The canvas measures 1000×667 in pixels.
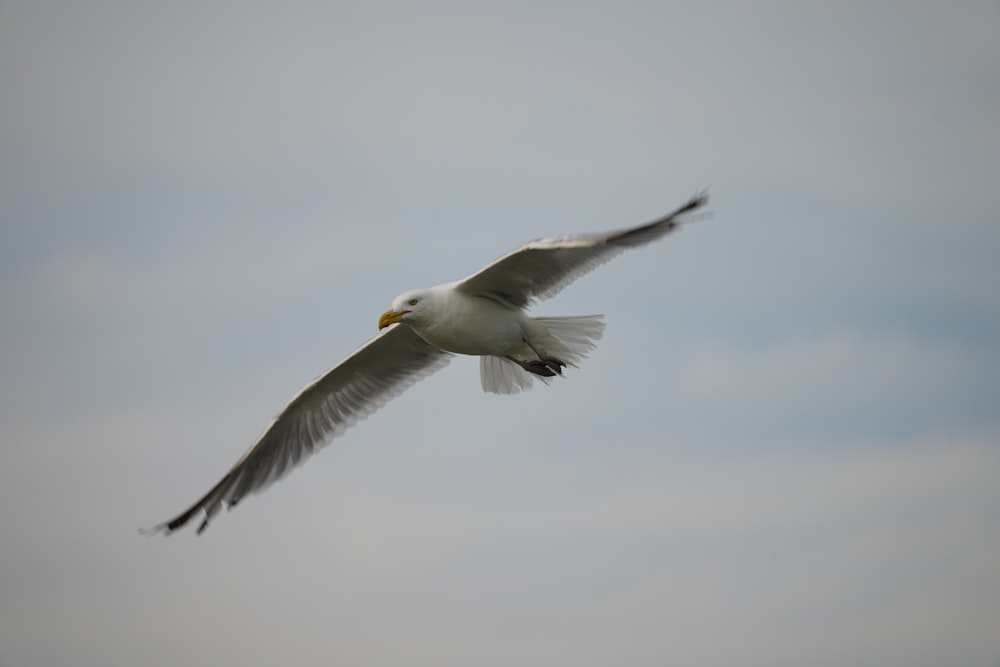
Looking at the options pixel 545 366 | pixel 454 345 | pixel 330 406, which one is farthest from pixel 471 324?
pixel 330 406

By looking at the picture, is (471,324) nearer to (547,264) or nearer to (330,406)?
(547,264)

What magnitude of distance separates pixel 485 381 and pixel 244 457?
2.64 m

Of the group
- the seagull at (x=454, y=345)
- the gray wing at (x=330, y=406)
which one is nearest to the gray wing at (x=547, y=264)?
the seagull at (x=454, y=345)

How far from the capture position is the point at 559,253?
10.4 meters

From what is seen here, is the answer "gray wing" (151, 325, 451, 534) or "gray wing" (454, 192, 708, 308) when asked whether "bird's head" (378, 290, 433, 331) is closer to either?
"gray wing" (454, 192, 708, 308)

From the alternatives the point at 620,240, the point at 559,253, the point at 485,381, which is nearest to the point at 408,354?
the point at 485,381

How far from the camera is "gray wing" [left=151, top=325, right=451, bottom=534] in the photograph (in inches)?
482

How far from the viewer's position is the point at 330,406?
12703 millimetres

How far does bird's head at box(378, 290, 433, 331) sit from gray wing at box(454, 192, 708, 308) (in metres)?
0.31

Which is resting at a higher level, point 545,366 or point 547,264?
point 547,264

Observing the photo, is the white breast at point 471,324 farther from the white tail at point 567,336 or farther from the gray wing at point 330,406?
the gray wing at point 330,406

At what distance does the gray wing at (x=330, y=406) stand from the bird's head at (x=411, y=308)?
4.66ft

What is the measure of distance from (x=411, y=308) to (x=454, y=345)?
0.58 m

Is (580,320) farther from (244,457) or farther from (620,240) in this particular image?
(244,457)
